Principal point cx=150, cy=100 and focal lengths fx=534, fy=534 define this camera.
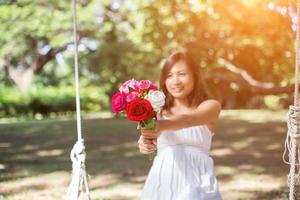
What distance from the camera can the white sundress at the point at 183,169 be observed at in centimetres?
251

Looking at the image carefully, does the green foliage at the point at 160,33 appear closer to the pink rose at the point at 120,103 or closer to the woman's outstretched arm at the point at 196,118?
the woman's outstretched arm at the point at 196,118

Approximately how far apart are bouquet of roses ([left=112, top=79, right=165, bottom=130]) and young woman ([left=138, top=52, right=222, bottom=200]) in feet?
0.29

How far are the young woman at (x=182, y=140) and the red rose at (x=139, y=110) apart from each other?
0.12 metres

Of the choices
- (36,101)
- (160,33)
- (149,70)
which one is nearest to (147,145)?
(160,33)

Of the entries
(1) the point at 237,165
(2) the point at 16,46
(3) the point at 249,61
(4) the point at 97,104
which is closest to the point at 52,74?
(4) the point at 97,104

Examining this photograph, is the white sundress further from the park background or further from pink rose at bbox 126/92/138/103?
the park background

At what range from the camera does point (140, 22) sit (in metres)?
12.6

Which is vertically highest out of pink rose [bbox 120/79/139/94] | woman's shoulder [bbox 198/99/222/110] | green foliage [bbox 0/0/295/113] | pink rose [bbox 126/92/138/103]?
green foliage [bbox 0/0/295/113]

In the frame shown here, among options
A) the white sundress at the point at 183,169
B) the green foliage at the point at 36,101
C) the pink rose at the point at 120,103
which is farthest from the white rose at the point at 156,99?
the green foliage at the point at 36,101

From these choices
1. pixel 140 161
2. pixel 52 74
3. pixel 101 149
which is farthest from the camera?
pixel 52 74

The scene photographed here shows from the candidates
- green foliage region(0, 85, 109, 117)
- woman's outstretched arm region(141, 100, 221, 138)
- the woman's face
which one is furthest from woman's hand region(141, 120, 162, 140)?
green foliage region(0, 85, 109, 117)

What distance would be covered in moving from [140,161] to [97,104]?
17975 millimetres

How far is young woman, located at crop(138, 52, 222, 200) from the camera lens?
2.49 metres

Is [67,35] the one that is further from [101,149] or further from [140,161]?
[140,161]
